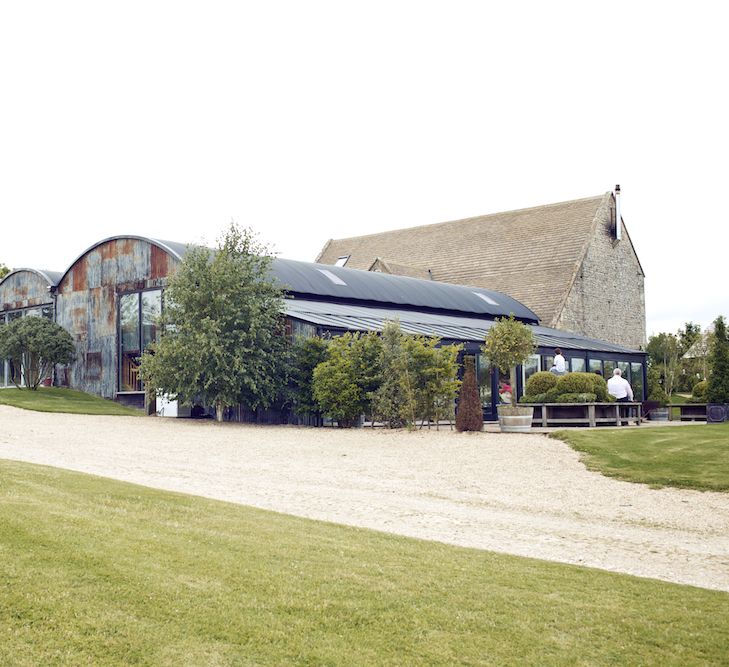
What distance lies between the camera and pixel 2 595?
5.91 m

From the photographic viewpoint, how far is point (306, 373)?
26.0 m

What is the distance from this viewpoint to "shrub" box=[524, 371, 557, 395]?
2441 cm

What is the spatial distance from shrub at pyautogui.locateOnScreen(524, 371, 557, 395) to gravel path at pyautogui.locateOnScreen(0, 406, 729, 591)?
13.2 ft

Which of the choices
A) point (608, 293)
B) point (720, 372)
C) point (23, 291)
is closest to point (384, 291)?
point (23, 291)

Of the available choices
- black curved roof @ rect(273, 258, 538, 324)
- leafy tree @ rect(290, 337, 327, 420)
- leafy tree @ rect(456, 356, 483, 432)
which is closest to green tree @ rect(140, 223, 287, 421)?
leafy tree @ rect(290, 337, 327, 420)

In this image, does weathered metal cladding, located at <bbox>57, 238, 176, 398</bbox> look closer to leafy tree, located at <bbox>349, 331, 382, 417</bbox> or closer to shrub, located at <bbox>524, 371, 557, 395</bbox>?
leafy tree, located at <bbox>349, 331, 382, 417</bbox>

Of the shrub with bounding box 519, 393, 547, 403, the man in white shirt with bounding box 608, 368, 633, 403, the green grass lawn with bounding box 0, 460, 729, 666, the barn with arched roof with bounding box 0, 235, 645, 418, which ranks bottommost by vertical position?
the green grass lawn with bounding box 0, 460, 729, 666

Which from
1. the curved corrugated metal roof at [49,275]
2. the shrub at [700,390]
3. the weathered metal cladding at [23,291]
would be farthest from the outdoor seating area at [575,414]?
the weathered metal cladding at [23,291]

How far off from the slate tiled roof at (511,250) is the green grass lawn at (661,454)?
81.4ft

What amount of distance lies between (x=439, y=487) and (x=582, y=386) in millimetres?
10977

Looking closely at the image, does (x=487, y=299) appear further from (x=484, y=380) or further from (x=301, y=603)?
(x=301, y=603)

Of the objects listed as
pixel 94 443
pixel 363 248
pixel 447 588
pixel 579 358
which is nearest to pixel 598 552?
pixel 447 588

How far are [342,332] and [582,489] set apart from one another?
13889 millimetres

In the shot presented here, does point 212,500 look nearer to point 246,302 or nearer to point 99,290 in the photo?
point 246,302
